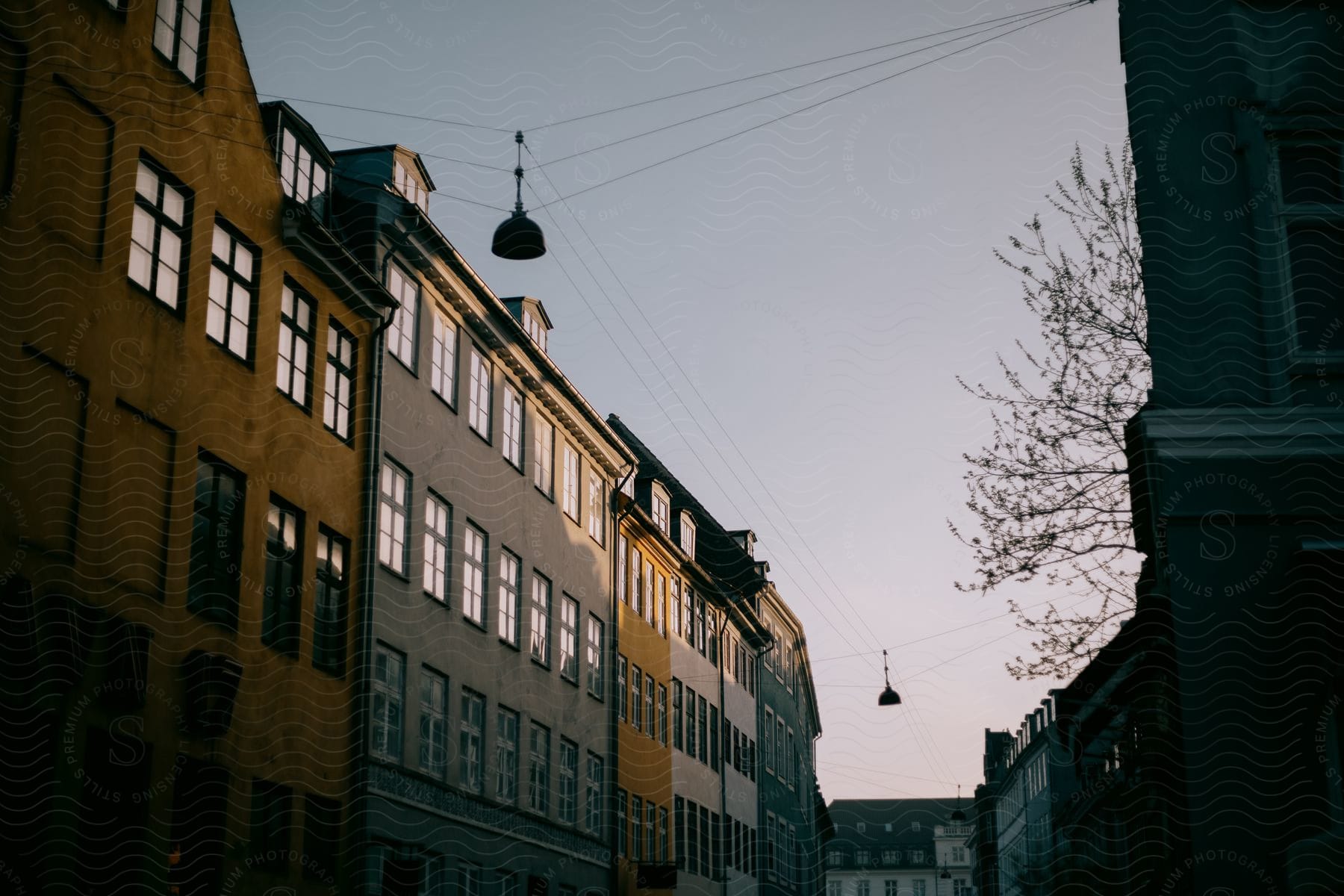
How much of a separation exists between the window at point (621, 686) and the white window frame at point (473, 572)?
872 cm

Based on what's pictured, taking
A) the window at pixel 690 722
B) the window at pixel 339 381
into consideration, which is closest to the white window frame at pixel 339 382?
the window at pixel 339 381

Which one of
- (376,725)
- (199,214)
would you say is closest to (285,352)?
(199,214)

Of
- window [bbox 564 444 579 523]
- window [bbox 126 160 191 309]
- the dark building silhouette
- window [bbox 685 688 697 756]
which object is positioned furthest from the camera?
window [bbox 685 688 697 756]

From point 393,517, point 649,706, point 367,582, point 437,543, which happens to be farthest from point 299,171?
point 649,706

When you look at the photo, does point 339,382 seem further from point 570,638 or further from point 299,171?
point 570,638

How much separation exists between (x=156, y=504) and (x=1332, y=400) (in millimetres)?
12293

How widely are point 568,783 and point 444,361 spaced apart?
415 inches

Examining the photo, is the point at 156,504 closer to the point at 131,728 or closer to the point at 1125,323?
the point at 131,728

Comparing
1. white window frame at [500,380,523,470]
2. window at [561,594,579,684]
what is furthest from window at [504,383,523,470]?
window at [561,594,579,684]

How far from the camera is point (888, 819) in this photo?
14662 cm

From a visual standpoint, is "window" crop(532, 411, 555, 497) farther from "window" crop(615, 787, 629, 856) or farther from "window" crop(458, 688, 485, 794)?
"window" crop(615, 787, 629, 856)

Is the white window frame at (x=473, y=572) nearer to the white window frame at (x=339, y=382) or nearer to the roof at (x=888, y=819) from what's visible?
the white window frame at (x=339, y=382)

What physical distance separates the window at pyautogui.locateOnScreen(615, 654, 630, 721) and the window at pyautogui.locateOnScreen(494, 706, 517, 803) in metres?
7.00

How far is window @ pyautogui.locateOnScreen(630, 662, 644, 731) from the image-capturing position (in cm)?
3744
